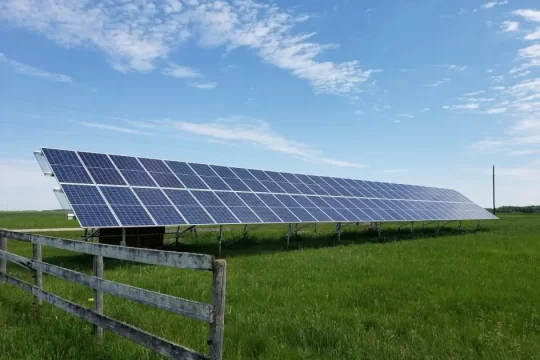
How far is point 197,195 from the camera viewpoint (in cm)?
1883

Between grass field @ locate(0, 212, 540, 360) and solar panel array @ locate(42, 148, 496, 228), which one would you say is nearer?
grass field @ locate(0, 212, 540, 360)

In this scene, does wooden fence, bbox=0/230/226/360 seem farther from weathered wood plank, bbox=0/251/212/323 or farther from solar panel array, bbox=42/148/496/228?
solar panel array, bbox=42/148/496/228

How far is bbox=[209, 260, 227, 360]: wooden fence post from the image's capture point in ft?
14.0

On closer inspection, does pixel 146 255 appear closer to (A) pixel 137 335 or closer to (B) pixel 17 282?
(A) pixel 137 335

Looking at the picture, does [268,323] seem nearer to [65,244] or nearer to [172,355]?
[172,355]

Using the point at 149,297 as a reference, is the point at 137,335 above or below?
below

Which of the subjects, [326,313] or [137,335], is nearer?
[137,335]

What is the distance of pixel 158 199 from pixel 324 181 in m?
15.7

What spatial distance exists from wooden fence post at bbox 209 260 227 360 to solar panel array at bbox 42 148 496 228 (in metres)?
10.3

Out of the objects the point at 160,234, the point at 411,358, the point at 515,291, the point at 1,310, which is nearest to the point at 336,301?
the point at 411,358

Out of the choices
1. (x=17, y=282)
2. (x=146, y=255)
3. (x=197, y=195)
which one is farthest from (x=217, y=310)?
(x=197, y=195)

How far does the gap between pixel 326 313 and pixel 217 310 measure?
4.11 meters

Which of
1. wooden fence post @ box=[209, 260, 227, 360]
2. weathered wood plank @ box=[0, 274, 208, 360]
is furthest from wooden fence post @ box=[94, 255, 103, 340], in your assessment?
wooden fence post @ box=[209, 260, 227, 360]

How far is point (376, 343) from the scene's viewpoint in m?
6.22
